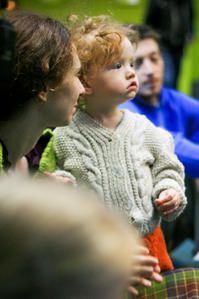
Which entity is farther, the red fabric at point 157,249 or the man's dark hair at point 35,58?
the red fabric at point 157,249

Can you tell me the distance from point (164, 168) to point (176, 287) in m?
0.24

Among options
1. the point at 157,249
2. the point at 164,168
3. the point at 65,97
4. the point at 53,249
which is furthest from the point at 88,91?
the point at 53,249

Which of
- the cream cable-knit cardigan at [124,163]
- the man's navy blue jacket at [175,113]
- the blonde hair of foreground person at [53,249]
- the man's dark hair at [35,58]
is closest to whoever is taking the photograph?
the blonde hair of foreground person at [53,249]

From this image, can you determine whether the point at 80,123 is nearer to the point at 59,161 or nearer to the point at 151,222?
the point at 59,161

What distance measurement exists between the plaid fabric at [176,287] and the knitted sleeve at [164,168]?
0.12 metres

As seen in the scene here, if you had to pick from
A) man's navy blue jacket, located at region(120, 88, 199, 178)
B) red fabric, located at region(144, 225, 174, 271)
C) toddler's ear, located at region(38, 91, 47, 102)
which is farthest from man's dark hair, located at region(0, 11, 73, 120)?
man's navy blue jacket, located at region(120, 88, 199, 178)

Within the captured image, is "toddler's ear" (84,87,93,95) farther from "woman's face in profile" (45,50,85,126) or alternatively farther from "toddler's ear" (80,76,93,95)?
"woman's face in profile" (45,50,85,126)

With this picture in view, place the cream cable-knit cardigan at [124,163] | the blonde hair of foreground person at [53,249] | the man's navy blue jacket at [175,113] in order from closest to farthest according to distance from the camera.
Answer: the blonde hair of foreground person at [53,249]
the cream cable-knit cardigan at [124,163]
the man's navy blue jacket at [175,113]

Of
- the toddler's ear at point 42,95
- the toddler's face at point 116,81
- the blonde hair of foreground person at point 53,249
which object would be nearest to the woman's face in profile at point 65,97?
the toddler's ear at point 42,95

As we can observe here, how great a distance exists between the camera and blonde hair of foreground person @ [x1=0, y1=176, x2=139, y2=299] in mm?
733

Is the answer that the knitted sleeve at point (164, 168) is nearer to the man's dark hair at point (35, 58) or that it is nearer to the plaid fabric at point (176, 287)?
the plaid fabric at point (176, 287)

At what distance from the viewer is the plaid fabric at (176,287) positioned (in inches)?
54.8

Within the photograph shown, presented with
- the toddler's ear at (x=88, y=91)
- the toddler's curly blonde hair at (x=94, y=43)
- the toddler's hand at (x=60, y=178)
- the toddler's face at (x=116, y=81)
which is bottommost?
the toddler's hand at (x=60, y=178)

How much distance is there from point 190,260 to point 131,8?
418 centimetres
